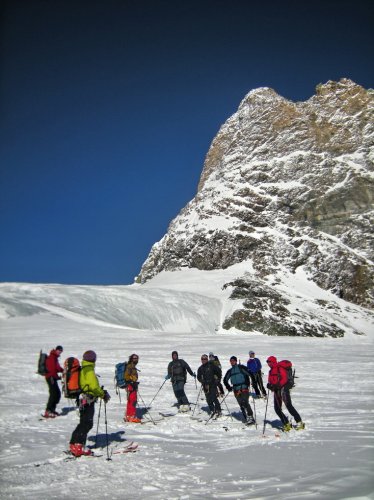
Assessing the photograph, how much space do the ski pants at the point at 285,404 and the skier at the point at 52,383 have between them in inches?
224

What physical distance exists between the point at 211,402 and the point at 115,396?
4.63 m

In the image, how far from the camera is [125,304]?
209 ft

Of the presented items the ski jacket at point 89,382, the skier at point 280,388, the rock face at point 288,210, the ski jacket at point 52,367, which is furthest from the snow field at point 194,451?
the rock face at point 288,210

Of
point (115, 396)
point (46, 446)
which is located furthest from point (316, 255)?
point (46, 446)

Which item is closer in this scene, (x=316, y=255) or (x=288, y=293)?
(x=288, y=293)

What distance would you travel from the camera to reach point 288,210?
118 meters

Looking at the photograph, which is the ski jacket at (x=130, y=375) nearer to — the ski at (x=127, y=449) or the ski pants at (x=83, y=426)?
the ski at (x=127, y=449)

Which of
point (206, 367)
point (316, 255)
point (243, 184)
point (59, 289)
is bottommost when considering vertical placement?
point (206, 367)

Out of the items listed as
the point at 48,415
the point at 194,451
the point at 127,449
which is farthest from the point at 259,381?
the point at 127,449

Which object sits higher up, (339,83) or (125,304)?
(339,83)

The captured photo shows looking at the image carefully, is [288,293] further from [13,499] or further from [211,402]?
[13,499]

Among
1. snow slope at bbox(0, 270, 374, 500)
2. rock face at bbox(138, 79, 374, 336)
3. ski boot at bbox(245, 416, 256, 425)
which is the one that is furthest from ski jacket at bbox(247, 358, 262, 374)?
rock face at bbox(138, 79, 374, 336)

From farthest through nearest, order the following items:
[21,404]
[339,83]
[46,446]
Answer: [339,83], [21,404], [46,446]

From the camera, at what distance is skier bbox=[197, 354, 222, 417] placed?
12.4m
